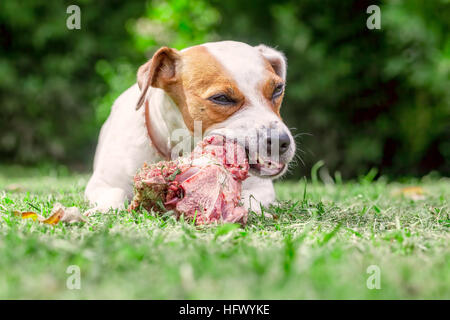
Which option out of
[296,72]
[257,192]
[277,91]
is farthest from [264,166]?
[296,72]

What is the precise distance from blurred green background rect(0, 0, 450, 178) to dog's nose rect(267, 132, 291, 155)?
3225 millimetres

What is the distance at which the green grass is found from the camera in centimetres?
126

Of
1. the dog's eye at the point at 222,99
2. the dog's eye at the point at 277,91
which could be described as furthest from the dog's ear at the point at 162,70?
the dog's eye at the point at 277,91

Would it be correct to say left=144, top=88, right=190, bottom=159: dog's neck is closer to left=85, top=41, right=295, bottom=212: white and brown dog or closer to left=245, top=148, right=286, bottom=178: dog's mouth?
left=85, top=41, right=295, bottom=212: white and brown dog

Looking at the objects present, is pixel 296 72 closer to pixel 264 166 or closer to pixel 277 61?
pixel 277 61

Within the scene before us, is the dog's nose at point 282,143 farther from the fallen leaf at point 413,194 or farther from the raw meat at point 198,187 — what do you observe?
the fallen leaf at point 413,194

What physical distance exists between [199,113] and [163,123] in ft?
0.95

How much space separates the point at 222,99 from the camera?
2633 mm

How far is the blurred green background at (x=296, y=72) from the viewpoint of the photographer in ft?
22.6

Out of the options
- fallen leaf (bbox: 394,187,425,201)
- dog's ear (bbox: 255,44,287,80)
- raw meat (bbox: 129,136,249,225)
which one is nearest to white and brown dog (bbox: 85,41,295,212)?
raw meat (bbox: 129,136,249,225)

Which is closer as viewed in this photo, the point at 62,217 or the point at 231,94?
the point at 62,217

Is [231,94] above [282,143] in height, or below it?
above
